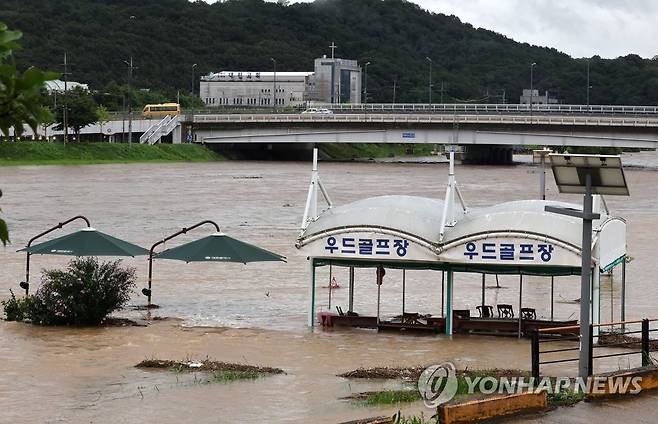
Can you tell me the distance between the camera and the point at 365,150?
131m

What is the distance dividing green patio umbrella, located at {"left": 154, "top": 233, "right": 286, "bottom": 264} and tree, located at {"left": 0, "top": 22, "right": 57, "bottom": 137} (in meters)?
16.8

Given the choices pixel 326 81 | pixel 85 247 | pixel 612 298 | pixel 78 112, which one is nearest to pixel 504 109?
pixel 78 112

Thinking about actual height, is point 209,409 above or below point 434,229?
below

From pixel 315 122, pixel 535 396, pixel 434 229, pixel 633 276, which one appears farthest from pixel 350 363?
pixel 315 122

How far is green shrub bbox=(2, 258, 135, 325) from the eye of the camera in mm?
22359

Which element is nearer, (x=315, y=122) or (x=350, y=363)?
(x=350, y=363)

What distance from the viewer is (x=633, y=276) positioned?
3130 cm

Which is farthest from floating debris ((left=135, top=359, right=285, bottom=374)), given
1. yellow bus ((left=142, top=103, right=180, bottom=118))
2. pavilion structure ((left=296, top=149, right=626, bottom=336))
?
yellow bus ((left=142, top=103, right=180, bottom=118))

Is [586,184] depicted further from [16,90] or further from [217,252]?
[16,90]

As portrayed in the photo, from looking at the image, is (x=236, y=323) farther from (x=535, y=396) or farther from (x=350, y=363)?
(x=535, y=396)

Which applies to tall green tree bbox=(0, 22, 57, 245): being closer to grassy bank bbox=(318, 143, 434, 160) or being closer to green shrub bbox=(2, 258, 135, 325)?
green shrub bbox=(2, 258, 135, 325)

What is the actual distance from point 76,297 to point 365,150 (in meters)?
109

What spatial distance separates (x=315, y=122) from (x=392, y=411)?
292 feet

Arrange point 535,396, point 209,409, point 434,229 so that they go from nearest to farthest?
point 535,396, point 209,409, point 434,229
